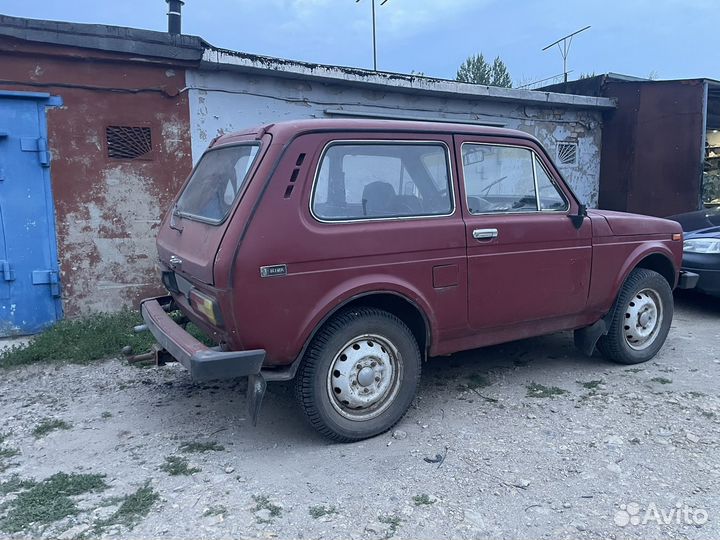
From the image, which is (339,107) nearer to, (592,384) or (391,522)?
(592,384)

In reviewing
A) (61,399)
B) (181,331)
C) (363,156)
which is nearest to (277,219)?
(363,156)

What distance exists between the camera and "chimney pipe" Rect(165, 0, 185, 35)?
6.76 m

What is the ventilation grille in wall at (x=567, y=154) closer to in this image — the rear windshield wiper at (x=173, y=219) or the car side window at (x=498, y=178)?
the car side window at (x=498, y=178)

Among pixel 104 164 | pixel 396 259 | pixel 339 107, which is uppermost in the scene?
pixel 339 107

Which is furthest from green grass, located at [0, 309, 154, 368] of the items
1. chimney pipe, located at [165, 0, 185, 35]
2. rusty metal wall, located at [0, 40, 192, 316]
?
chimney pipe, located at [165, 0, 185, 35]

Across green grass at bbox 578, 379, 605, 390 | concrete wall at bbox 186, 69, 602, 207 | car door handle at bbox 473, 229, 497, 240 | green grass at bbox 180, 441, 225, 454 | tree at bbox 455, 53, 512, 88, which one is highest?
tree at bbox 455, 53, 512, 88

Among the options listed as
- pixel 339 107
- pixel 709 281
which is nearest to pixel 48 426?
pixel 339 107

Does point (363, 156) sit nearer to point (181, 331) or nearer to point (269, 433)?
point (181, 331)

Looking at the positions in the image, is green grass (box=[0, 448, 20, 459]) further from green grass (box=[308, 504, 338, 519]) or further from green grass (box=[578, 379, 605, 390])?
green grass (box=[578, 379, 605, 390])

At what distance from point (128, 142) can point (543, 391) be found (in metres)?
4.93

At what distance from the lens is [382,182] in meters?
3.64

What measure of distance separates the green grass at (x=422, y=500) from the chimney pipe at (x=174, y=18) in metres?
6.07

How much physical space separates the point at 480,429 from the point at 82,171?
4.85 m

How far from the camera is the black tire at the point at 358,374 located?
3.34 m
